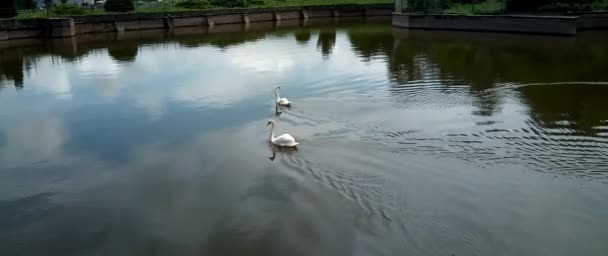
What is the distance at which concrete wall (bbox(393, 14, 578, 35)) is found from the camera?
1293 inches

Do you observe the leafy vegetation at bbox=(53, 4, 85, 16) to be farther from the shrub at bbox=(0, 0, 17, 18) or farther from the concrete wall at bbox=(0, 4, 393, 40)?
the shrub at bbox=(0, 0, 17, 18)

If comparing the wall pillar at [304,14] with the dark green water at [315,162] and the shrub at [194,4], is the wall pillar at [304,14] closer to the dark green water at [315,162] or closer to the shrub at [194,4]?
the shrub at [194,4]

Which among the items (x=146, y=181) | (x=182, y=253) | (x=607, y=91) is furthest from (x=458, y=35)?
(x=182, y=253)

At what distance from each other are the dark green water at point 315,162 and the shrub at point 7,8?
1885 cm

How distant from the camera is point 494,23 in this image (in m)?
36.1

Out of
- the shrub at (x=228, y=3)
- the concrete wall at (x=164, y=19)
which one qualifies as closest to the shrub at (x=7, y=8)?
the concrete wall at (x=164, y=19)

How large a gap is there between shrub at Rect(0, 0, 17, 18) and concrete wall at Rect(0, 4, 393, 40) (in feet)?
9.46

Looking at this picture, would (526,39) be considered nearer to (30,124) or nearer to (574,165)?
(574,165)

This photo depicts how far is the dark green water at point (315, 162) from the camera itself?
9117 mm

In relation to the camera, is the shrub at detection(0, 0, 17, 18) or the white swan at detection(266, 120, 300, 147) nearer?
the white swan at detection(266, 120, 300, 147)

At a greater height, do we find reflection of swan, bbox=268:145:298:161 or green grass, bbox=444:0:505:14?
green grass, bbox=444:0:505:14

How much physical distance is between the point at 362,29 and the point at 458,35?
9.24 meters

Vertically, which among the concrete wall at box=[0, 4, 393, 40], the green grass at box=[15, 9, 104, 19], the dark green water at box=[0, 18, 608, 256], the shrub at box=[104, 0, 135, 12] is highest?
the shrub at box=[104, 0, 135, 12]

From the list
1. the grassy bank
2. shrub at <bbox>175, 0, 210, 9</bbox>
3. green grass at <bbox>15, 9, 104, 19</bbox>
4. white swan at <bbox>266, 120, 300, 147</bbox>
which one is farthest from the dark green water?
shrub at <bbox>175, 0, 210, 9</bbox>
